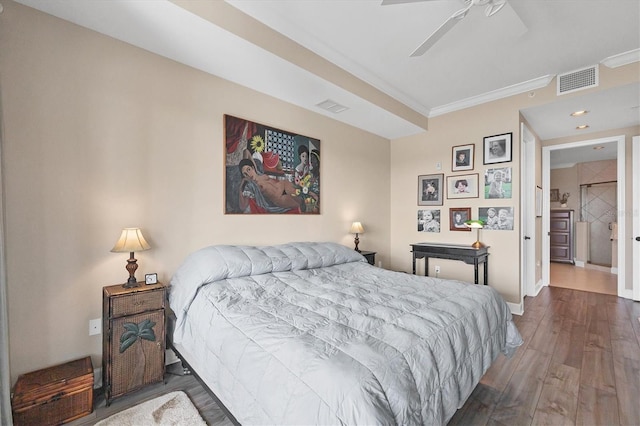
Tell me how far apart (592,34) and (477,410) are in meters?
3.36

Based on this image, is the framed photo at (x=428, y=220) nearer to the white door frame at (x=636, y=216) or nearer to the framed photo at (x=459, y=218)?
the framed photo at (x=459, y=218)

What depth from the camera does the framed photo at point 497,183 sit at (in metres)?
3.70

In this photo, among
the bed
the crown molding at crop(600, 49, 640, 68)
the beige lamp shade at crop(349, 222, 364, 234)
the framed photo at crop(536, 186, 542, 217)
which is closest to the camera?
the bed

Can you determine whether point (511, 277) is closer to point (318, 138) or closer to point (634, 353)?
point (634, 353)

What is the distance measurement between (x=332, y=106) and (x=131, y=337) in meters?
3.09

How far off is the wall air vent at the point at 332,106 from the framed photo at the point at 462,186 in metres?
2.02

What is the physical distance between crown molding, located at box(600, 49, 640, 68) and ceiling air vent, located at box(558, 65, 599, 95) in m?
0.09

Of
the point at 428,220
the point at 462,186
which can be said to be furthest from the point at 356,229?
the point at 462,186

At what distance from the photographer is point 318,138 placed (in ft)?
12.3

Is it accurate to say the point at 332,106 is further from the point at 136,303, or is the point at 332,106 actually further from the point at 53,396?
the point at 53,396

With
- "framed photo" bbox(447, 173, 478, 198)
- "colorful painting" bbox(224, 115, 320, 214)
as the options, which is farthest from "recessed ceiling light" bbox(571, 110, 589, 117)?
"colorful painting" bbox(224, 115, 320, 214)

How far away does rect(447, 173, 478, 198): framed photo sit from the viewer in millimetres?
4027

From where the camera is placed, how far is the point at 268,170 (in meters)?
3.15

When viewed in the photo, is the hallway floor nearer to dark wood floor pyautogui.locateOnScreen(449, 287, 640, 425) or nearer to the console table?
dark wood floor pyautogui.locateOnScreen(449, 287, 640, 425)
